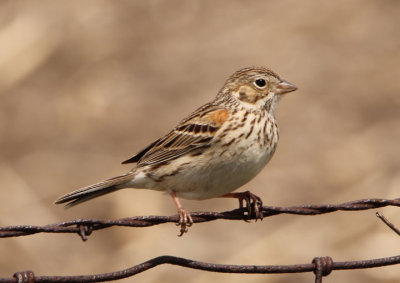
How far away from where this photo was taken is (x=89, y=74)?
45.2ft

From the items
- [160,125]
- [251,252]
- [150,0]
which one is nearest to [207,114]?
[251,252]

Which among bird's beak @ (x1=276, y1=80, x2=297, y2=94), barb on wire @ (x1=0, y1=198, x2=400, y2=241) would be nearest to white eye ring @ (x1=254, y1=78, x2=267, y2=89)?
bird's beak @ (x1=276, y1=80, x2=297, y2=94)

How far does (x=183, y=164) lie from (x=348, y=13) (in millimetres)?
9217

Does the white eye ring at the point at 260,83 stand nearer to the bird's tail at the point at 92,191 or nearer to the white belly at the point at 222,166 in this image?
the white belly at the point at 222,166

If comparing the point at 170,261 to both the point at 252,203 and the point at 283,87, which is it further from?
the point at 283,87

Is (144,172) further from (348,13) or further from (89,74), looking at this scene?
(348,13)

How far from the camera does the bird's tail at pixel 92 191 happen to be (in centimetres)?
592

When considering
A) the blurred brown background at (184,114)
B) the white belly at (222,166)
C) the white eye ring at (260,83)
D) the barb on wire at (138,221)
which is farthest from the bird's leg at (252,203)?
the blurred brown background at (184,114)

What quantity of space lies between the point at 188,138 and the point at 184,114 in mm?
6402

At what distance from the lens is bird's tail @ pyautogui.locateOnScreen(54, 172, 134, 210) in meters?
5.92

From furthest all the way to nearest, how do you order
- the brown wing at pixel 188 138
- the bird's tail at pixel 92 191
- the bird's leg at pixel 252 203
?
the brown wing at pixel 188 138, the bird's tail at pixel 92 191, the bird's leg at pixel 252 203

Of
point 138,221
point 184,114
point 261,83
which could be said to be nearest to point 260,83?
point 261,83

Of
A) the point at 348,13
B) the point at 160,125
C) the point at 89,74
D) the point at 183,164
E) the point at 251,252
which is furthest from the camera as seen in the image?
the point at 348,13

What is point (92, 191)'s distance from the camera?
20.2 ft
